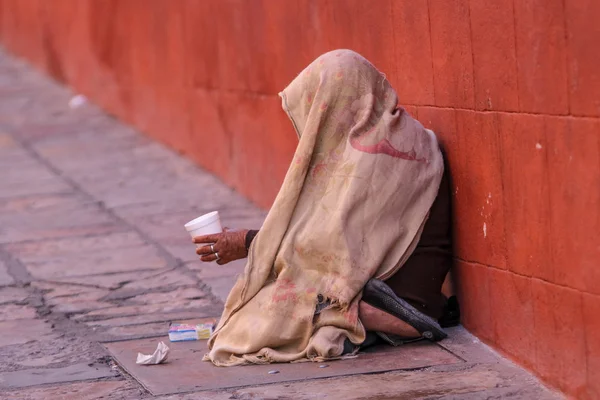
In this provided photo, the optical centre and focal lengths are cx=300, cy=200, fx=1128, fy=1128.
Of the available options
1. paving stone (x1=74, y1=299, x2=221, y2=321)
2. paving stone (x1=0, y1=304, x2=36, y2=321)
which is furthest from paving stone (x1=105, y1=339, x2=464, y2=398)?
paving stone (x1=0, y1=304, x2=36, y2=321)

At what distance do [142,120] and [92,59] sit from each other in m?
1.61

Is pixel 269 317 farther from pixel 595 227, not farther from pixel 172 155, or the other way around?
pixel 172 155

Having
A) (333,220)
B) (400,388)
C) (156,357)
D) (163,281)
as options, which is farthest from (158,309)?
(400,388)

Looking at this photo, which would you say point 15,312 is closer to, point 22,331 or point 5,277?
point 22,331

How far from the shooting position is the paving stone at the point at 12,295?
17.5ft

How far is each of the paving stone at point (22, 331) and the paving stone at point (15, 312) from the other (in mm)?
67

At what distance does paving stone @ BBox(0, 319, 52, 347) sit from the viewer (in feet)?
15.4

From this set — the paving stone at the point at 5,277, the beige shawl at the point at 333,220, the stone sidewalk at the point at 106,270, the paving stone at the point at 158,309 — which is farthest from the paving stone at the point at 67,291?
the beige shawl at the point at 333,220

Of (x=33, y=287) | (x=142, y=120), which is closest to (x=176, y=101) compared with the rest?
(x=142, y=120)

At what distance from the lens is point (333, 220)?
417cm

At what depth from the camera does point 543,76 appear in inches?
139

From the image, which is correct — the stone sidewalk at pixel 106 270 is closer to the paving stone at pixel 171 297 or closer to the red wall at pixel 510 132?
the paving stone at pixel 171 297

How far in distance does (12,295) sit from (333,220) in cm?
201

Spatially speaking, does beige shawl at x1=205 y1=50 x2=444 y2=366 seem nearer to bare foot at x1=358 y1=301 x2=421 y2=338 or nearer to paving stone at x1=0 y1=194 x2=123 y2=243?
bare foot at x1=358 y1=301 x2=421 y2=338
